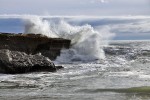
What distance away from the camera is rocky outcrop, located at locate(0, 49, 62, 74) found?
1814 centimetres

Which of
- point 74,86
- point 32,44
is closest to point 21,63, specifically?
point 74,86

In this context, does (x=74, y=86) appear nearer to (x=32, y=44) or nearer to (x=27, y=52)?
(x=27, y=52)

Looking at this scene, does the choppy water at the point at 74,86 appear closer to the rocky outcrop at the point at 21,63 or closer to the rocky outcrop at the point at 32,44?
the rocky outcrop at the point at 21,63

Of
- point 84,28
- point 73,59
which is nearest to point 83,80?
point 73,59

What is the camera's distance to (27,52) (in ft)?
92.6

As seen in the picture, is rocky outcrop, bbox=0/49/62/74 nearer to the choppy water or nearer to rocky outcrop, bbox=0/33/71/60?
the choppy water

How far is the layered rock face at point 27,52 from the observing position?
1825 cm

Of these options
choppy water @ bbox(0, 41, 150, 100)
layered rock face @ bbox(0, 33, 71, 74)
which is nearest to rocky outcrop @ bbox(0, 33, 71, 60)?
layered rock face @ bbox(0, 33, 71, 74)

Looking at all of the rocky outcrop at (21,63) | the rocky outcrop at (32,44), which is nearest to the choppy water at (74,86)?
the rocky outcrop at (21,63)

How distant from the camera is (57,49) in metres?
30.4

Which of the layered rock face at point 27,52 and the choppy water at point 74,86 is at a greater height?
the layered rock face at point 27,52

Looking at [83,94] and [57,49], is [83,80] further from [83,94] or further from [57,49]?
[57,49]

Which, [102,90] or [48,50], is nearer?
[102,90]

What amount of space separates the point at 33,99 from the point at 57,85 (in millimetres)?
2996
